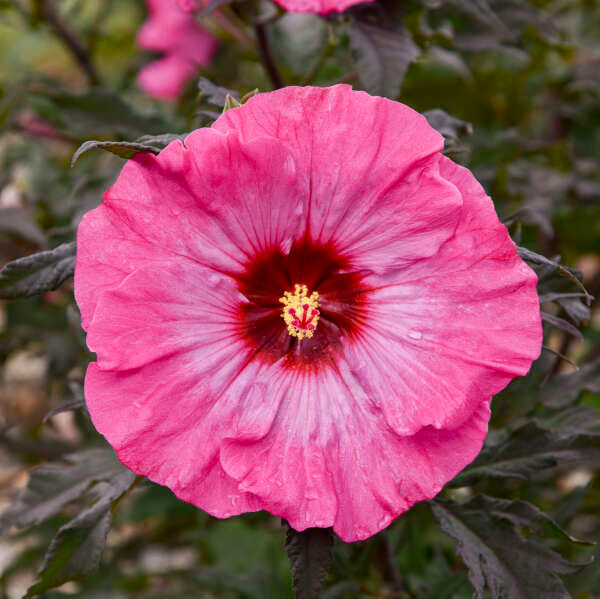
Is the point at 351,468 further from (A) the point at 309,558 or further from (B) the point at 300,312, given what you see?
(B) the point at 300,312

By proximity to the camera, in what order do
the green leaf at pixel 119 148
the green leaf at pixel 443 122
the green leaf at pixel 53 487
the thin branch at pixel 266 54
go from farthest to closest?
the thin branch at pixel 266 54 → the green leaf at pixel 53 487 → the green leaf at pixel 443 122 → the green leaf at pixel 119 148

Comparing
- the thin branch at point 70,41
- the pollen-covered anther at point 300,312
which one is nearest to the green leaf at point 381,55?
the pollen-covered anther at point 300,312

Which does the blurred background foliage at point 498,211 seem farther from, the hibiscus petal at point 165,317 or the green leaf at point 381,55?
the hibiscus petal at point 165,317

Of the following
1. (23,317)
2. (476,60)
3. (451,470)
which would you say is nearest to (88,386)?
(451,470)

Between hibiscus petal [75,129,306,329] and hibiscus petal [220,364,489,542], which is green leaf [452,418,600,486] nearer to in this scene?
hibiscus petal [220,364,489,542]

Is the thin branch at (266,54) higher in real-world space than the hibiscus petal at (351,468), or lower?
higher

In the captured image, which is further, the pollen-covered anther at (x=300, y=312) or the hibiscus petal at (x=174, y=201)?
the pollen-covered anther at (x=300, y=312)
